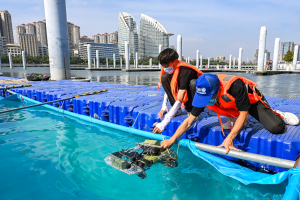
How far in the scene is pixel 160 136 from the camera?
4.57 meters

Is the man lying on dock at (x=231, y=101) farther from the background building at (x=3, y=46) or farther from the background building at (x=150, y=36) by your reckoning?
the background building at (x=3, y=46)

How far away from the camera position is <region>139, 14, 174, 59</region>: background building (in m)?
119

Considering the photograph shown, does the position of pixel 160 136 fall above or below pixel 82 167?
above

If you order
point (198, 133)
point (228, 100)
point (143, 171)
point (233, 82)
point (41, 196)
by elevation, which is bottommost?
point (41, 196)

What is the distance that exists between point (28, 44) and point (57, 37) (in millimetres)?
182984

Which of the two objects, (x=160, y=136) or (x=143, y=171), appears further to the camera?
(x=160, y=136)

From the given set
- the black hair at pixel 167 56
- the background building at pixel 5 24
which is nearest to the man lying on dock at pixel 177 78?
the black hair at pixel 167 56

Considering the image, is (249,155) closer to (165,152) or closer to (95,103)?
(165,152)

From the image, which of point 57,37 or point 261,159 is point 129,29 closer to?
point 57,37

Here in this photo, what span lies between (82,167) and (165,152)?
164cm

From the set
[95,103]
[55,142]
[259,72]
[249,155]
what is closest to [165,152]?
[249,155]

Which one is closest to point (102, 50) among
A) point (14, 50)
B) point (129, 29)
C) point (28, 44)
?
point (129, 29)

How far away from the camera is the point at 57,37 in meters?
16.1

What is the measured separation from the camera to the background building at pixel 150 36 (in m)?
119
